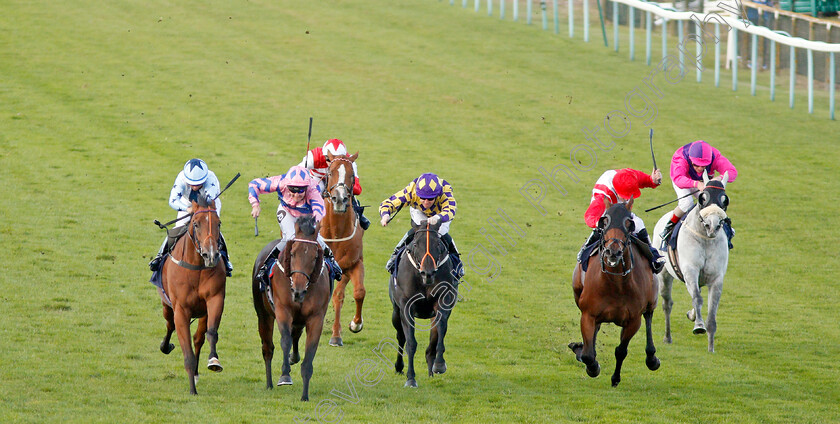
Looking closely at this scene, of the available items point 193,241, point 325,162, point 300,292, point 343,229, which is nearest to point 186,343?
point 193,241

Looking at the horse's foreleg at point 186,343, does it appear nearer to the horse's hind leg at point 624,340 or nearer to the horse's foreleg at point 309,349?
the horse's foreleg at point 309,349

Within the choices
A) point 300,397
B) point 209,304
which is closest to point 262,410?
point 300,397

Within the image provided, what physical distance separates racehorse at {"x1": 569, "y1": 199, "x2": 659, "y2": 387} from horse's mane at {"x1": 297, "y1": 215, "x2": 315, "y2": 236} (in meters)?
2.66

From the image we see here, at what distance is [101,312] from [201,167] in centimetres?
387

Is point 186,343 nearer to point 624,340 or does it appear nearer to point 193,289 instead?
point 193,289

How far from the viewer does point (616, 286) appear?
9367 mm

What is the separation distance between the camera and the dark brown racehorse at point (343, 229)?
10.7 metres

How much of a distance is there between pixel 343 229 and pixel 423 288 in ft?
6.04

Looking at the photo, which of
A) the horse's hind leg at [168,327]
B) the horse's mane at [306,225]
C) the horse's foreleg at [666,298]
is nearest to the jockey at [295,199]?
the horse's mane at [306,225]

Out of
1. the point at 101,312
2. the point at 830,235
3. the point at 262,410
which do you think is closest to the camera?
the point at 262,410

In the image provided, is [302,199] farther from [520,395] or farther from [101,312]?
[101,312]

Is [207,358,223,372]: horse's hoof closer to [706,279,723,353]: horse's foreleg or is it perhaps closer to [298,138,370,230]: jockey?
[298,138,370,230]: jockey

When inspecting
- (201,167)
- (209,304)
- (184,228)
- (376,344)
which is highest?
(201,167)

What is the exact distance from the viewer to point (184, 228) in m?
9.80
